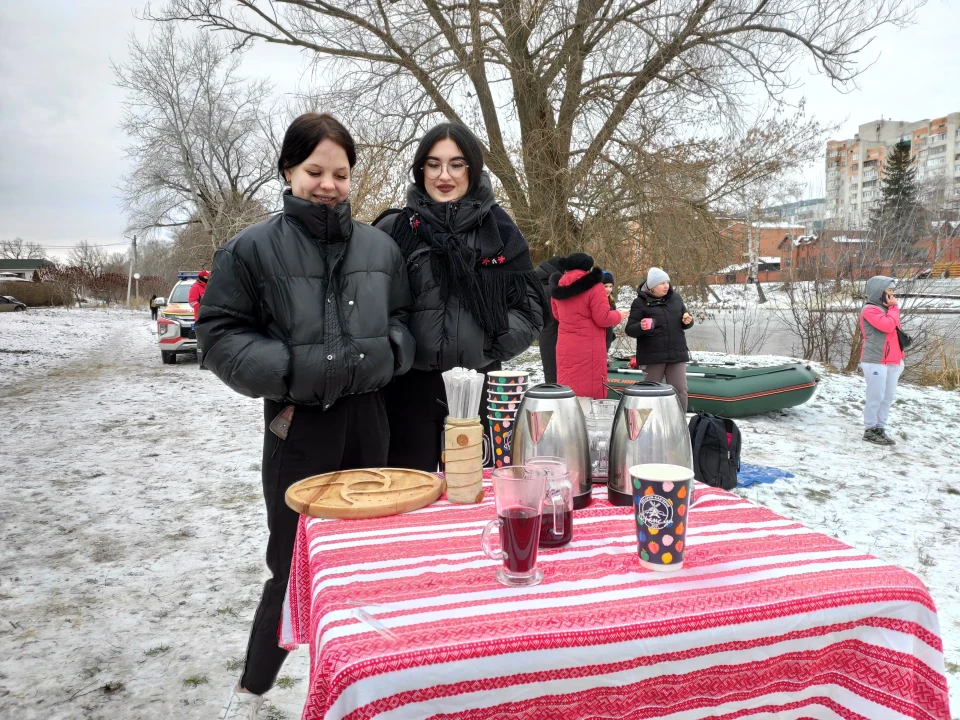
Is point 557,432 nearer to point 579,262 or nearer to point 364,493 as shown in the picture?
point 364,493

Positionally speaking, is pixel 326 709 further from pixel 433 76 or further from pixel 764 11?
pixel 764 11

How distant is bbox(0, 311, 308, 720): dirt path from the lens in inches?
96.2

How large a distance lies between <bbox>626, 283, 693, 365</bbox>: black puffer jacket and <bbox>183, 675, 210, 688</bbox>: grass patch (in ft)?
15.6

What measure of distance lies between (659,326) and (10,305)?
33.5 metres

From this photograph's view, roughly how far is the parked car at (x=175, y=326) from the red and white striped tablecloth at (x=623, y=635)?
12.1m

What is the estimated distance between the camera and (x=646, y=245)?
32.8 ft

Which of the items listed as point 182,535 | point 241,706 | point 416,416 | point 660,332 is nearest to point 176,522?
point 182,535

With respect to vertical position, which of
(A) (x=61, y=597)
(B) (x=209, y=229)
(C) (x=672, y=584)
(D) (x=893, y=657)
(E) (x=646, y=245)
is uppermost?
(B) (x=209, y=229)

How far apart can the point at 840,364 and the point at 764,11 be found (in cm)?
672

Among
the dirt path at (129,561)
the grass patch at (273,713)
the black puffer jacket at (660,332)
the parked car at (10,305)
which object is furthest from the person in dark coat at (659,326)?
the parked car at (10,305)

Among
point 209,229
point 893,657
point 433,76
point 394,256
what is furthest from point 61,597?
point 209,229

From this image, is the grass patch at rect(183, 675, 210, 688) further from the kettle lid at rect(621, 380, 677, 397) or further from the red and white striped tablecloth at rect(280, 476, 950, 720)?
the kettle lid at rect(621, 380, 677, 397)

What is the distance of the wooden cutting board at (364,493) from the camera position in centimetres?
146

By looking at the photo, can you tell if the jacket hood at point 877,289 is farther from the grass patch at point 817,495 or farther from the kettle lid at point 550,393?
the kettle lid at point 550,393
